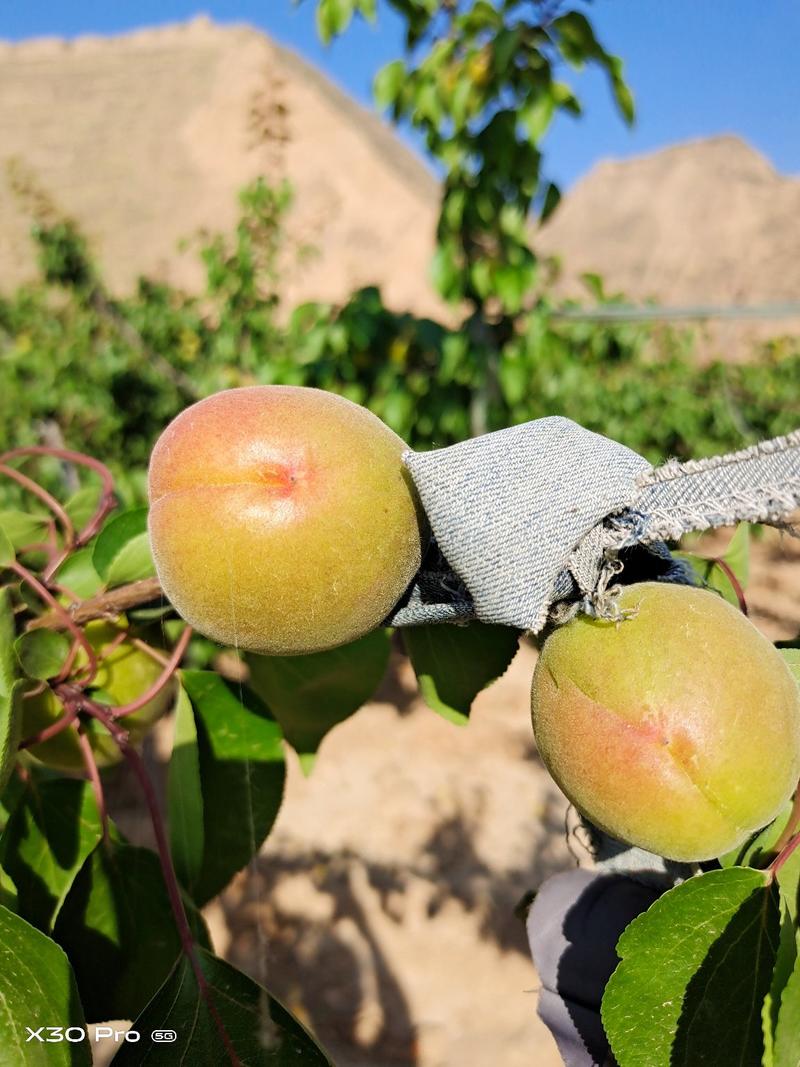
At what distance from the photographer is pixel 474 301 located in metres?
2.83

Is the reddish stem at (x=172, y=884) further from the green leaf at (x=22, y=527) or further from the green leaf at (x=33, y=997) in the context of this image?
the green leaf at (x=22, y=527)

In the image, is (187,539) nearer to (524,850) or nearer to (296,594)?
(296,594)

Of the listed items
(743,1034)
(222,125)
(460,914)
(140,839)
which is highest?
(222,125)

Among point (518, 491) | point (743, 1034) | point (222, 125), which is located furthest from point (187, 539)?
point (222, 125)

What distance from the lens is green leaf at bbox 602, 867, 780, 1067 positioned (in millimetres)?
637

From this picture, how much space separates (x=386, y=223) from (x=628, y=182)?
12.1 meters

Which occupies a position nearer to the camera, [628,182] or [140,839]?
[140,839]

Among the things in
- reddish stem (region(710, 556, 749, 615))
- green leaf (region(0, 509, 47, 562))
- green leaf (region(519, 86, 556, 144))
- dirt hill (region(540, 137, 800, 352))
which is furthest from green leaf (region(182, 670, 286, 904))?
dirt hill (region(540, 137, 800, 352))

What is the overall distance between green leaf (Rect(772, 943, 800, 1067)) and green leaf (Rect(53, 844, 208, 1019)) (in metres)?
0.61

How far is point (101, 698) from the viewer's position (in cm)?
98

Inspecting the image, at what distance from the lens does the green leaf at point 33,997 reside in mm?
643

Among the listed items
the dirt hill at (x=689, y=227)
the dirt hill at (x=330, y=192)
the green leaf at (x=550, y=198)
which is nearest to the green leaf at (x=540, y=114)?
the green leaf at (x=550, y=198)

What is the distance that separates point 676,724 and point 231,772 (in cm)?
59

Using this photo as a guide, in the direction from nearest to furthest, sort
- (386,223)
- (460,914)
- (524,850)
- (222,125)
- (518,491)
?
(518,491) → (460,914) → (524,850) → (386,223) → (222,125)
